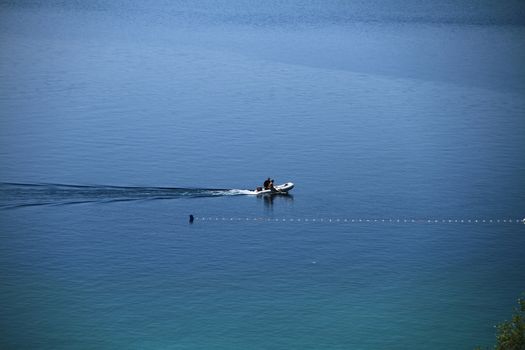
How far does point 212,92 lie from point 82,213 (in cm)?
5123

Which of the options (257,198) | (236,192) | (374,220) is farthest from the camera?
(257,198)

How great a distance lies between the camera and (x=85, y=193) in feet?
277

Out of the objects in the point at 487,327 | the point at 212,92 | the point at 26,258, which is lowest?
the point at 487,327

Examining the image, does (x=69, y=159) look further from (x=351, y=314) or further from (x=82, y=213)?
(x=351, y=314)

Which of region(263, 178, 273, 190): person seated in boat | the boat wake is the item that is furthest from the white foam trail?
region(263, 178, 273, 190): person seated in boat

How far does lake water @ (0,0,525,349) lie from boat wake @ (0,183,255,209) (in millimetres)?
240

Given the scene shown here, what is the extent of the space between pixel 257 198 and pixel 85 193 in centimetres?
1441

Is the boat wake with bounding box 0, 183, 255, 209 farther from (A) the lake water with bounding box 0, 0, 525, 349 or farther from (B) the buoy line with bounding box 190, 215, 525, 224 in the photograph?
(B) the buoy line with bounding box 190, 215, 525, 224

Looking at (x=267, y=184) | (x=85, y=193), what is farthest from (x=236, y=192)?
(x=85, y=193)

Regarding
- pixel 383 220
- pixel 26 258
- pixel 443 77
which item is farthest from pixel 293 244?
pixel 443 77

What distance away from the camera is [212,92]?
128m

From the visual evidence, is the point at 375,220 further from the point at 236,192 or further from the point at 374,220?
the point at 236,192

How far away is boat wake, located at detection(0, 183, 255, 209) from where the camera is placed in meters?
82.3

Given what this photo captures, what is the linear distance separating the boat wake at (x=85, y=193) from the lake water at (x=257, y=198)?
0.79 ft
